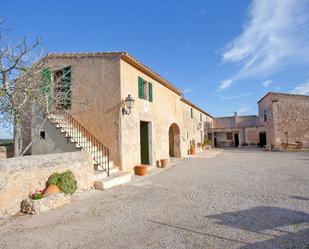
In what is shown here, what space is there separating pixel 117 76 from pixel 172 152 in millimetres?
9563

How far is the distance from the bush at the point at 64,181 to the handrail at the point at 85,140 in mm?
1875

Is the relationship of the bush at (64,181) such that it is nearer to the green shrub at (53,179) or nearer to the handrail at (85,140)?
the green shrub at (53,179)

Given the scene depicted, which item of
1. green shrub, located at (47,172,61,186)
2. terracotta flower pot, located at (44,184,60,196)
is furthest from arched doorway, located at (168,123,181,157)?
terracotta flower pot, located at (44,184,60,196)

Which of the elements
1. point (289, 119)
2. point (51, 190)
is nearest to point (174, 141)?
point (51, 190)

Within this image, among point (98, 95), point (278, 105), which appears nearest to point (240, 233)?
point (98, 95)

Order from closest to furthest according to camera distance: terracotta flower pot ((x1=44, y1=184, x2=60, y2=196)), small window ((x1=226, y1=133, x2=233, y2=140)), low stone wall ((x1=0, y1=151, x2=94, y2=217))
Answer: low stone wall ((x1=0, y1=151, x2=94, y2=217)), terracotta flower pot ((x1=44, y1=184, x2=60, y2=196)), small window ((x1=226, y1=133, x2=233, y2=140))

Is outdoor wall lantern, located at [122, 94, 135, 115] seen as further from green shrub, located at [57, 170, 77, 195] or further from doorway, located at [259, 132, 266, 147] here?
doorway, located at [259, 132, 266, 147]

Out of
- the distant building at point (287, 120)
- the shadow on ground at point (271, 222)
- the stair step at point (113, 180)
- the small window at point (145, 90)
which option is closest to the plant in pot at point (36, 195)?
the stair step at point (113, 180)

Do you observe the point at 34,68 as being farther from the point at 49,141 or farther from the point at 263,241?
the point at 263,241

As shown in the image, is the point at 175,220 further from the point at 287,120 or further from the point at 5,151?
the point at 287,120

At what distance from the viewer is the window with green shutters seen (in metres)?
10.9

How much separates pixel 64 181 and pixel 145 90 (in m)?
6.79

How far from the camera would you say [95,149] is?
919 centimetres

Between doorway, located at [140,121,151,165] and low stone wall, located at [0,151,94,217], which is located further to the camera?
doorway, located at [140,121,151,165]
